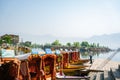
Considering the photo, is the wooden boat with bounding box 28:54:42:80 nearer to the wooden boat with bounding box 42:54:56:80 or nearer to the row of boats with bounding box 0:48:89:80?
the row of boats with bounding box 0:48:89:80

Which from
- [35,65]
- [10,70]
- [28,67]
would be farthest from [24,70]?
[10,70]

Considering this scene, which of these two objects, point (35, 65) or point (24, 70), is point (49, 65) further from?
point (24, 70)

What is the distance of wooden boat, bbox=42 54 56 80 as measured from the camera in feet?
40.0

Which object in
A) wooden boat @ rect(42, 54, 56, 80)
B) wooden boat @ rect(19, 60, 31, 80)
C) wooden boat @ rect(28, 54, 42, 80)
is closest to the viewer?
wooden boat @ rect(19, 60, 31, 80)

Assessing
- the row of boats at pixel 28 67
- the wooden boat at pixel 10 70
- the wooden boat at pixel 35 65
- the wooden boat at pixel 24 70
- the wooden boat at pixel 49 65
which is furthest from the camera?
the wooden boat at pixel 49 65

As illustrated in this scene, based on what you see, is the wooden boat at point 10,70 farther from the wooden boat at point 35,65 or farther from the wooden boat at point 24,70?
the wooden boat at point 35,65

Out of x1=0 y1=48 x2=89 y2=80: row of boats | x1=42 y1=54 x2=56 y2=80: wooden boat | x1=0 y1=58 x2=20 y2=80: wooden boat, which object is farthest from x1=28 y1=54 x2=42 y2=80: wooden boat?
x1=0 y1=58 x2=20 y2=80: wooden boat

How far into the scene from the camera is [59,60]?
20.0m

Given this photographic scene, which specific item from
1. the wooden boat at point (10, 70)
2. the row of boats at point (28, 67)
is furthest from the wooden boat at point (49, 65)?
the wooden boat at point (10, 70)

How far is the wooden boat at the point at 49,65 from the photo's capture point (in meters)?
12.2

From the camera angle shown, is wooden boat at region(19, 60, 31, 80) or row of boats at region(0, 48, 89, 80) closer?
row of boats at region(0, 48, 89, 80)

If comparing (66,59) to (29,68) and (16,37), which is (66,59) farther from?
(16,37)

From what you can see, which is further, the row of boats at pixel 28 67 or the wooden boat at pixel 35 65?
the wooden boat at pixel 35 65

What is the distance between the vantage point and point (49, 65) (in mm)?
12883
